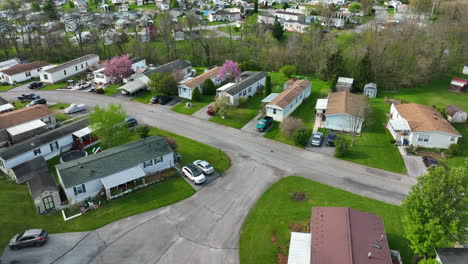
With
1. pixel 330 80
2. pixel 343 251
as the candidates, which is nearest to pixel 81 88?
pixel 330 80

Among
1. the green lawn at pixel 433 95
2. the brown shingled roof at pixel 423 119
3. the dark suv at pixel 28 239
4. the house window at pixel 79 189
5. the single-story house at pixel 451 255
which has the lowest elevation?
the dark suv at pixel 28 239

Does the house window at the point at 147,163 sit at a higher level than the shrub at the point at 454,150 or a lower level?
higher

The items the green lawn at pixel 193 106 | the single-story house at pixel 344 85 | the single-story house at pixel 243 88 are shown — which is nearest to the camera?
the green lawn at pixel 193 106

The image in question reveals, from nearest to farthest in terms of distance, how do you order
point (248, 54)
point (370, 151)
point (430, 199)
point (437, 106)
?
1. point (430, 199)
2. point (370, 151)
3. point (437, 106)
4. point (248, 54)

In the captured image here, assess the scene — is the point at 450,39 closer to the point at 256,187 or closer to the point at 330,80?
the point at 330,80

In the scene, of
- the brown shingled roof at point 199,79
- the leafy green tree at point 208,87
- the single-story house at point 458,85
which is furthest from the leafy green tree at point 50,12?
the single-story house at point 458,85

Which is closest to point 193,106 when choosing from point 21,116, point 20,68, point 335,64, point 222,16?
point 21,116

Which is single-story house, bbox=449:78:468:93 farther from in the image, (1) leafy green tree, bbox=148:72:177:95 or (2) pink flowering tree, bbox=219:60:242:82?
(1) leafy green tree, bbox=148:72:177:95

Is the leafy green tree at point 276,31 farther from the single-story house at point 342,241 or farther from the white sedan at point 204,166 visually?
the single-story house at point 342,241
